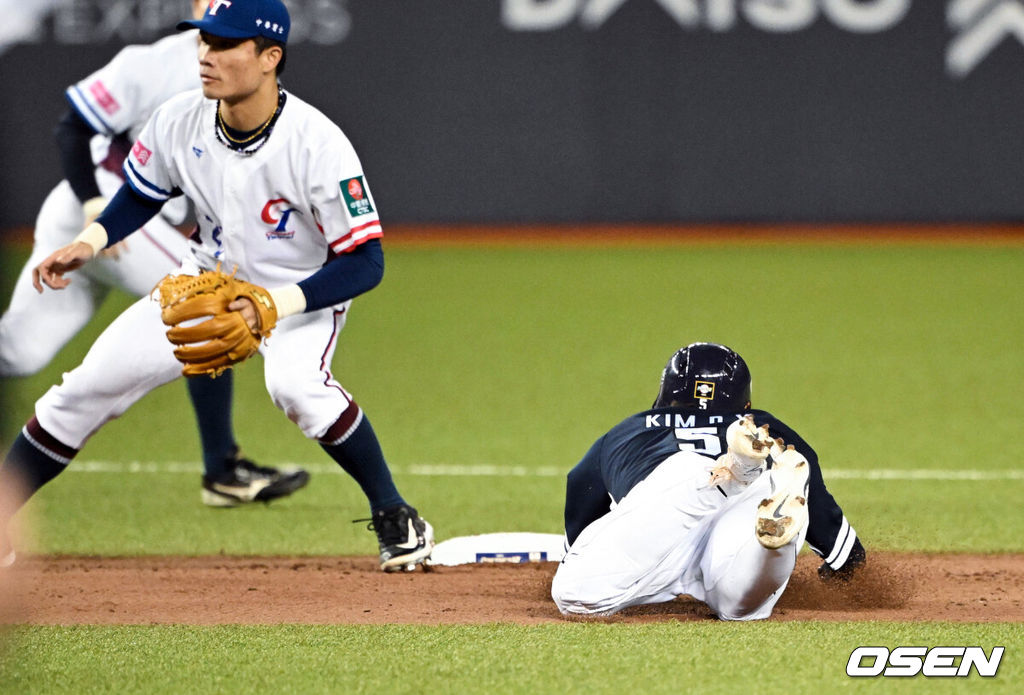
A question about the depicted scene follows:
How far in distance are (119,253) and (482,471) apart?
75.2 inches

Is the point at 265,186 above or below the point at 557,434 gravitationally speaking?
above

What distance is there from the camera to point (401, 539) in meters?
5.02

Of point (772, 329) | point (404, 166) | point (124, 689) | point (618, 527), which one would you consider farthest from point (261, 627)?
point (404, 166)

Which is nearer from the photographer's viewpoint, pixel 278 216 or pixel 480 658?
pixel 480 658

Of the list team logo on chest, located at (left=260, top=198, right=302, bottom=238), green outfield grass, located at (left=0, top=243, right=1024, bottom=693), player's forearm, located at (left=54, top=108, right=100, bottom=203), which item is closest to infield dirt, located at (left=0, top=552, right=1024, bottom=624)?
green outfield grass, located at (left=0, top=243, right=1024, bottom=693)

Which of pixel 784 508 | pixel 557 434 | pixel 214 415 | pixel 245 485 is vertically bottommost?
pixel 557 434

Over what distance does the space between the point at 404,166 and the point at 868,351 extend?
655 centimetres

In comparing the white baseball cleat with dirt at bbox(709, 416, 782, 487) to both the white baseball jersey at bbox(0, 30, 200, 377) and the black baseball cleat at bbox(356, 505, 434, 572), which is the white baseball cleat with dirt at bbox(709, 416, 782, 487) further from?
the white baseball jersey at bbox(0, 30, 200, 377)

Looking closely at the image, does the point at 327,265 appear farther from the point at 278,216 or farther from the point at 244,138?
the point at 244,138

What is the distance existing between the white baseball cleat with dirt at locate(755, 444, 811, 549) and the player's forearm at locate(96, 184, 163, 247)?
91.4 inches

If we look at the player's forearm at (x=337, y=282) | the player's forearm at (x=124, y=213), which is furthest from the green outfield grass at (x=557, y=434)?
the player's forearm at (x=337, y=282)

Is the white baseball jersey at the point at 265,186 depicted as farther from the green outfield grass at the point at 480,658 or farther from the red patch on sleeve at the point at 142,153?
the green outfield grass at the point at 480,658

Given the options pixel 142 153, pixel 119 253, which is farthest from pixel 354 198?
pixel 119 253

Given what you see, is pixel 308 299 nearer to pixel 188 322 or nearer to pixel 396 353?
pixel 188 322
